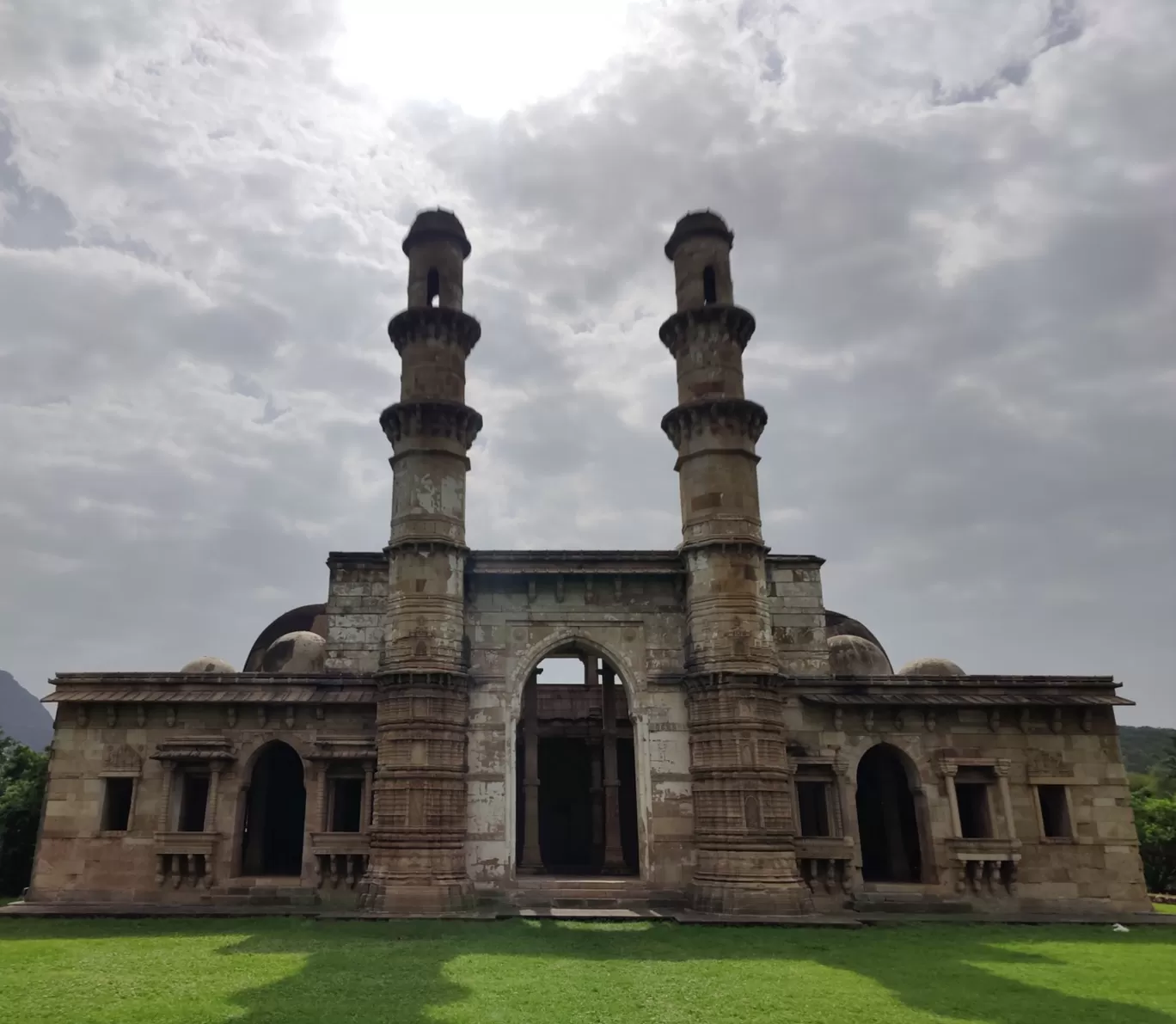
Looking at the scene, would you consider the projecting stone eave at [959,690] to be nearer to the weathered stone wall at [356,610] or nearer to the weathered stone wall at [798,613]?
the weathered stone wall at [798,613]

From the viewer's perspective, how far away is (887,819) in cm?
2189

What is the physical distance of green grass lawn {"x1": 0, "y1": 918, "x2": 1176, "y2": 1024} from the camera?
991 centimetres

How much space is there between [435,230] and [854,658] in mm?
16262

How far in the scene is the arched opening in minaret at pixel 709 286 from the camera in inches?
848

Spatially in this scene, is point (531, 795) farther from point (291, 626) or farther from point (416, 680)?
point (291, 626)

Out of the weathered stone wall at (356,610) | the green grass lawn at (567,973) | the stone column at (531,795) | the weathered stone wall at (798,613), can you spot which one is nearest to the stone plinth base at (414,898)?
the green grass lawn at (567,973)

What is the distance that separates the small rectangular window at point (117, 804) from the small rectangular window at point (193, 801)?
1.13 metres

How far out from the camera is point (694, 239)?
2183cm

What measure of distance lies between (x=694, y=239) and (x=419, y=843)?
15972mm

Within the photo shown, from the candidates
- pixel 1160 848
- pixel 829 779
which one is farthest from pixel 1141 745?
pixel 829 779

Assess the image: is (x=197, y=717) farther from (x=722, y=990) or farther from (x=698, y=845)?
(x=722, y=990)

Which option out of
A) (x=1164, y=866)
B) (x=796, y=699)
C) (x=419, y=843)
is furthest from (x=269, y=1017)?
(x=1164, y=866)

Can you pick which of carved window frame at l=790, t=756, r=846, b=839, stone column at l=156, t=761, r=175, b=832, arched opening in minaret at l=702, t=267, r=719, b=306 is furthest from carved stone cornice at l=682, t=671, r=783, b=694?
stone column at l=156, t=761, r=175, b=832

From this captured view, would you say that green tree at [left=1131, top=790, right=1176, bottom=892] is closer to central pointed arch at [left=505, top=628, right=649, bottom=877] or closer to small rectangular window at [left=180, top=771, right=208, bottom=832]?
central pointed arch at [left=505, top=628, right=649, bottom=877]
